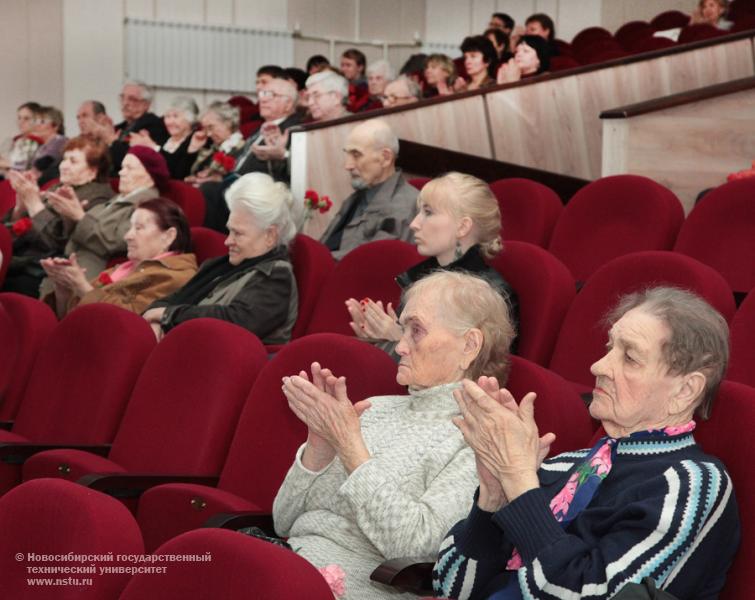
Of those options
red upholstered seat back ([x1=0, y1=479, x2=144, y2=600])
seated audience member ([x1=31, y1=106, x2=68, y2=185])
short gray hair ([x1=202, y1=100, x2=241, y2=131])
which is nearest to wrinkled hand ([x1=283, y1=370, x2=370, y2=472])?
red upholstered seat back ([x1=0, y1=479, x2=144, y2=600])

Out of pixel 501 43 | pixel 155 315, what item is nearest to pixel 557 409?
pixel 155 315

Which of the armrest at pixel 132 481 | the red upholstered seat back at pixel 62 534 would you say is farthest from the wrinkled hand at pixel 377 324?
the red upholstered seat back at pixel 62 534

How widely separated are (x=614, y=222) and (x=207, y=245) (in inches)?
42.8

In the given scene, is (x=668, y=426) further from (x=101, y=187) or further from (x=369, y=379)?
(x=101, y=187)

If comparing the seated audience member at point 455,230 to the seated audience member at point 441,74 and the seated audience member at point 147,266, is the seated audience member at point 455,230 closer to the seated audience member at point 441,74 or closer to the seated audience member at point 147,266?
the seated audience member at point 147,266

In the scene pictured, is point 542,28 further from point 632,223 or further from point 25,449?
point 25,449

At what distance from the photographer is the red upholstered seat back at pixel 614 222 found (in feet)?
8.71

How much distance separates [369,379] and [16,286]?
7.10 feet

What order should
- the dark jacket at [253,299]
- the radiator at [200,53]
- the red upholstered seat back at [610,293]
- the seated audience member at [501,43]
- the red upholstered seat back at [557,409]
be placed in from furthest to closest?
the radiator at [200,53]
the seated audience member at [501,43]
the dark jacket at [253,299]
the red upholstered seat back at [610,293]
the red upholstered seat back at [557,409]

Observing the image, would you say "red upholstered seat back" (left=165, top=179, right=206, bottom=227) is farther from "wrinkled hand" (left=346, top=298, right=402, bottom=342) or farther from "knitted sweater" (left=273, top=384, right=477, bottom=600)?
"knitted sweater" (left=273, top=384, right=477, bottom=600)

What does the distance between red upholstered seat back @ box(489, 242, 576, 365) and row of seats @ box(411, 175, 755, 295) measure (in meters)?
0.39

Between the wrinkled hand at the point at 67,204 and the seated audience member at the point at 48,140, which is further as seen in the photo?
the seated audience member at the point at 48,140

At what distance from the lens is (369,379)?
1.80 meters

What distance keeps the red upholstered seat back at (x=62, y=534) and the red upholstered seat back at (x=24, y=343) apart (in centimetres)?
126
